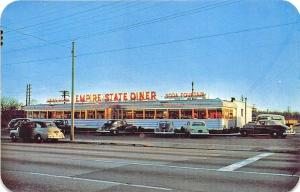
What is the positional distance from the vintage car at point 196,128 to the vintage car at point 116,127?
15.8 feet

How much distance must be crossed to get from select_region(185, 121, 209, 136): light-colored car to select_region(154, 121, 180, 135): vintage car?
1.42 metres

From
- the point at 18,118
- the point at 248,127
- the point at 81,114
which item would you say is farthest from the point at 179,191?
the point at 81,114

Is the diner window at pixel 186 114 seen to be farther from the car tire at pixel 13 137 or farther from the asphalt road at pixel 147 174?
the asphalt road at pixel 147 174

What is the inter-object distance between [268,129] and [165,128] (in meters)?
7.59

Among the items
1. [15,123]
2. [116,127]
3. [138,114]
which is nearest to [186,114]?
[138,114]

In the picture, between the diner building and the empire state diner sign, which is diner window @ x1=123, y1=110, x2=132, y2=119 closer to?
the diner building

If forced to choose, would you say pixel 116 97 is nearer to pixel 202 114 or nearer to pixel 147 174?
pixel 202 114

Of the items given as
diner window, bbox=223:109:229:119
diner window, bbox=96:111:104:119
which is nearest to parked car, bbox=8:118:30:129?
diner window, bbox=96:111:104:119

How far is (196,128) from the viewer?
97.6 ft

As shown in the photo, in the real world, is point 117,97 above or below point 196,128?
above

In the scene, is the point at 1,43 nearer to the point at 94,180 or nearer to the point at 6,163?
the point at 6,163

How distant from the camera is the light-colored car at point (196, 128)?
29.5 meters

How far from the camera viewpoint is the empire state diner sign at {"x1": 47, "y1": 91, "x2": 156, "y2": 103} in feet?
113

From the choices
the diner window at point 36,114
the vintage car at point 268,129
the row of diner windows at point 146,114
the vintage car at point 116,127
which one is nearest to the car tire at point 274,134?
the vintage car at point 268,129
